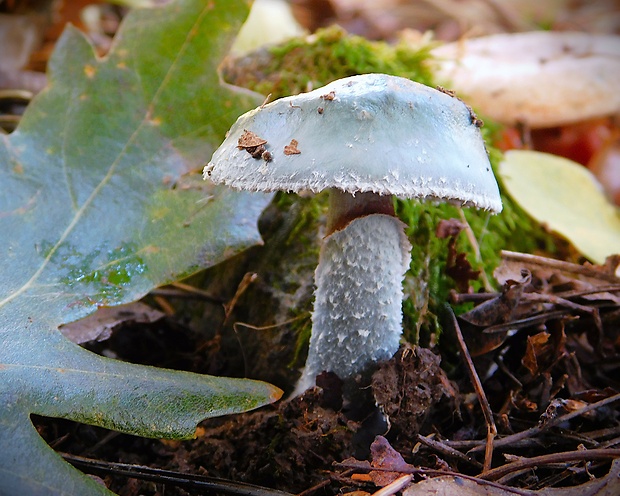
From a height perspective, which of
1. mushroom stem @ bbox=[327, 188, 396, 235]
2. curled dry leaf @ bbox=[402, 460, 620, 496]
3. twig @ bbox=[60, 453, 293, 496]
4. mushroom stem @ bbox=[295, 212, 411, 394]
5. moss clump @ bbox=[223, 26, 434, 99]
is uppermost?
moss clump @ bbox=[223, 26, 434, 99]

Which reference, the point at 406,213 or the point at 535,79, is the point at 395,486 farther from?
the point at 535,79

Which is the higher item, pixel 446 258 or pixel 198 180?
pixel 198 180

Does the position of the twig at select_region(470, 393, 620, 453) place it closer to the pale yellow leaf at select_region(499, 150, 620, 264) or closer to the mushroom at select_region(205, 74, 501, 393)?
the mushroom at select_region(205, 74, 501, 393)

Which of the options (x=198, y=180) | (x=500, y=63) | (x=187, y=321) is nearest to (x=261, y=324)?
(x=187, y=321)

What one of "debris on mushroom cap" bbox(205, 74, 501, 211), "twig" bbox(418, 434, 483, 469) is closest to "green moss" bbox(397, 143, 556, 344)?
"twig" bbox(418, 434, 483, 469)

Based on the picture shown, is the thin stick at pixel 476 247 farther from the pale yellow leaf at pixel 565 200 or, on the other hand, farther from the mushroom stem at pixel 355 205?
the mushroom stem at pixel 355 205

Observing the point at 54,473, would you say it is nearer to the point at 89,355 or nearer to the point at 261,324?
the point at 89,355
